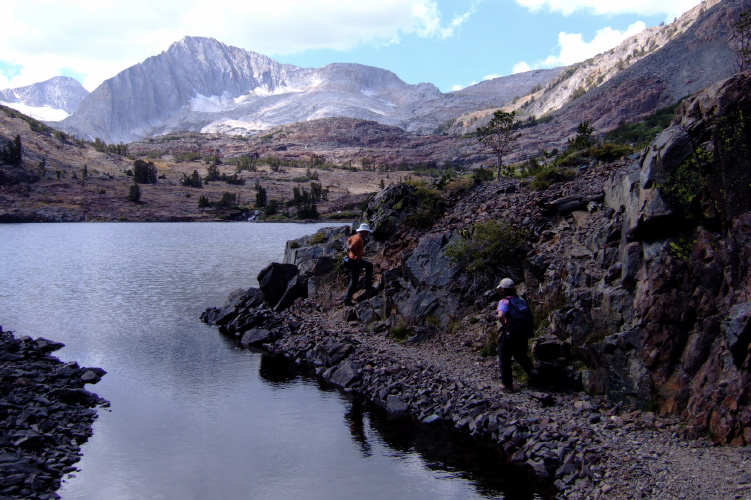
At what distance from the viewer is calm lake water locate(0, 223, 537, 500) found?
12305 mm

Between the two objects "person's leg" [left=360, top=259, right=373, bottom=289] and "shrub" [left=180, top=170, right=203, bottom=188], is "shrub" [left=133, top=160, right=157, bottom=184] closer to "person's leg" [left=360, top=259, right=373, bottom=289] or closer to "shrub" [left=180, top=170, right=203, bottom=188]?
"shrub" [left=180, top=170, right=203, bottom=188]

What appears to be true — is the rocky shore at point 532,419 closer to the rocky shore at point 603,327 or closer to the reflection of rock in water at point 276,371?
the rocky shore at point 603,327

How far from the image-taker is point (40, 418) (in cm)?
1482

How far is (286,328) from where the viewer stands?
24.3 meters

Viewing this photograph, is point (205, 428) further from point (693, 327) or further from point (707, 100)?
point (707, 100)

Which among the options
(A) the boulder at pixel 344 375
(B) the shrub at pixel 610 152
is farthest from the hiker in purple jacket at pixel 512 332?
(B) the shrub at pixel 610 152

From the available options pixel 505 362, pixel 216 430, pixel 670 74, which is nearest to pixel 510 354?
pixel 505 362

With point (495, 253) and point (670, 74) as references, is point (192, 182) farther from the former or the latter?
point (495, 253)

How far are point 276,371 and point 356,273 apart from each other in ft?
16.4

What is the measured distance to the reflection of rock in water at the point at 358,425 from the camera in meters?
14.1

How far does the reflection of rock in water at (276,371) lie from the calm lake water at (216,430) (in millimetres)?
76

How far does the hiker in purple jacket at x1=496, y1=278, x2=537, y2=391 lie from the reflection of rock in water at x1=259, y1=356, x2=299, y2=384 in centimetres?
733

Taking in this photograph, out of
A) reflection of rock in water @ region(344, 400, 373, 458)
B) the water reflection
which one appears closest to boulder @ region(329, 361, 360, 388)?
the water reflection

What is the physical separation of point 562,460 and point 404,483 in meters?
3.14
